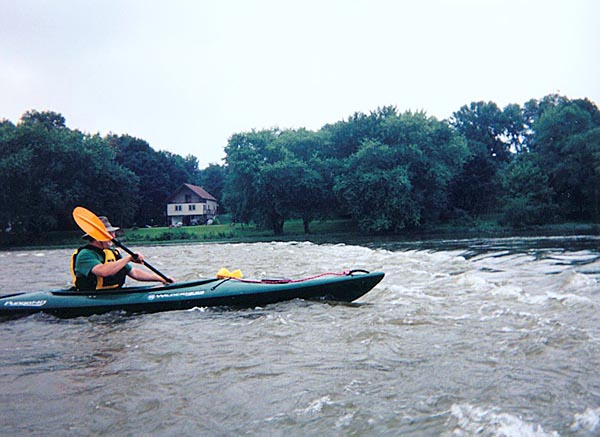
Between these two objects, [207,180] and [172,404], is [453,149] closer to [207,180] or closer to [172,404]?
[172,404]

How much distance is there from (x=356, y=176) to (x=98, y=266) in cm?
2711

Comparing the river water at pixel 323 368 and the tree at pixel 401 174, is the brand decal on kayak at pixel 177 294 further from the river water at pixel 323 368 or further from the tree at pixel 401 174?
the tree at pixel 401 174

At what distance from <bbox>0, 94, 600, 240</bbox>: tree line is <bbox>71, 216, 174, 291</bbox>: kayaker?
2542 cm

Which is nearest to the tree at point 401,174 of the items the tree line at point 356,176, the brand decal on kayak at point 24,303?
the tree line at point 356,176

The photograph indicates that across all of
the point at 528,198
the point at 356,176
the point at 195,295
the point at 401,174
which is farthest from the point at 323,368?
the point at 528,198

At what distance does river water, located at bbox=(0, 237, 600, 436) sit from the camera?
2.76 meters

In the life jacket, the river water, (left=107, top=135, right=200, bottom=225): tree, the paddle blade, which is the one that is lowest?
the river water

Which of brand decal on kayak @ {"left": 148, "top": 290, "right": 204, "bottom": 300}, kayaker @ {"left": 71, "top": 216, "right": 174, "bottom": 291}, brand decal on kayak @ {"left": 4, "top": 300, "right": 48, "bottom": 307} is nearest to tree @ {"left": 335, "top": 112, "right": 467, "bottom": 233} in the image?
brand decal on kayak @ {"left": 148, "top": 290, "right": 204, "bottom": 300}

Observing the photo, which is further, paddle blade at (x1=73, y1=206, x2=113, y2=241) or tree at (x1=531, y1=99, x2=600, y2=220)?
tree at (x1=531, y1=99, x2=600, y2=220)

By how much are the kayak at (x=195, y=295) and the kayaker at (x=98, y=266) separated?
0.59 ft

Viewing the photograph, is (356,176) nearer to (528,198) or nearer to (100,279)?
(528,198)

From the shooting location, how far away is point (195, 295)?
236 inches

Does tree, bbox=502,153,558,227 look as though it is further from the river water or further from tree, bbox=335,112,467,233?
the river water

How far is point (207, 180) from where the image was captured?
220 feet
